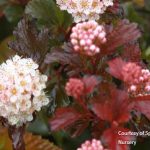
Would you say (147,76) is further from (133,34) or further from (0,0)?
(0,0)

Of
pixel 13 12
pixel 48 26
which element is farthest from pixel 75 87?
pixel 13 12

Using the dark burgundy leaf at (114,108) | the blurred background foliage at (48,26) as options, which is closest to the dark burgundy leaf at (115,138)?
the dark burgundy leaf at (114,108)

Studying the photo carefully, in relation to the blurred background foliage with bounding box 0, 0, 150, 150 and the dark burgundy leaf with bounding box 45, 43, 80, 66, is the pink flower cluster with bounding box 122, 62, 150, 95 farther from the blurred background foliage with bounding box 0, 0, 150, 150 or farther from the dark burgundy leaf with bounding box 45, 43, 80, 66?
the blurred background foliage with bounding box 0, 0, 150, 150

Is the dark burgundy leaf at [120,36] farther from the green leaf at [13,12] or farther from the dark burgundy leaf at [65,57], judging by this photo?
the green leaf at [13,12]

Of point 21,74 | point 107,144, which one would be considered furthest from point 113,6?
point 107,144

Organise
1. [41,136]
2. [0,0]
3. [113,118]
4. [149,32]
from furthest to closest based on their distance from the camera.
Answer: [149,32] < [0,0] < [41,136] < [113,118]
